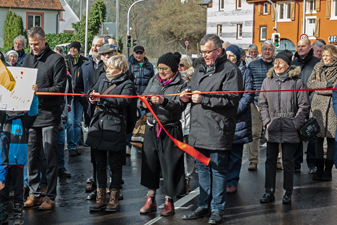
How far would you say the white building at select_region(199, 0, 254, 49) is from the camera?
205ft

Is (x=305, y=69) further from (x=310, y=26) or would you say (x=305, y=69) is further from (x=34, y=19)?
(x=34, y=19)

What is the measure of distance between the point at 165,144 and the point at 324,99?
342 centimetres

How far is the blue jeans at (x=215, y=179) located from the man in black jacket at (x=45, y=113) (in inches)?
76.0

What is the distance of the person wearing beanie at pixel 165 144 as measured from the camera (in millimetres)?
6238

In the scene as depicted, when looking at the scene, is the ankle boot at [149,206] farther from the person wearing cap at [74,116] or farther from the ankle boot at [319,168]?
the person wearing cap at [74,116]

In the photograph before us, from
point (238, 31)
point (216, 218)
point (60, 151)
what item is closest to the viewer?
point (216, 218)

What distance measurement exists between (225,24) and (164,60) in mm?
61526

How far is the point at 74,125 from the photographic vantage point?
35.1ft

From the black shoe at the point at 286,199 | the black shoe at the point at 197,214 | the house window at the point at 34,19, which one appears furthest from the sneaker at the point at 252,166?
the house window at the point at 34,19

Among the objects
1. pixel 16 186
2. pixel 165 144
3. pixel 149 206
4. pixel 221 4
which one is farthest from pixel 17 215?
pixel 221 4

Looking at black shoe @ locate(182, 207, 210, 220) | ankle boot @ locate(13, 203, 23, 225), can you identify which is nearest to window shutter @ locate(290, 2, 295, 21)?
black shoe @ locate(182, 207, 210, 220)

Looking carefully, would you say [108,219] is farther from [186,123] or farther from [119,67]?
[186,123]

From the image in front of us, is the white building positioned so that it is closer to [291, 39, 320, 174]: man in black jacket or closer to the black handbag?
[291, 39, 320, 174]: man in black jacket

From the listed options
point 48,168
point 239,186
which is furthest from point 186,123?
point 48,168
